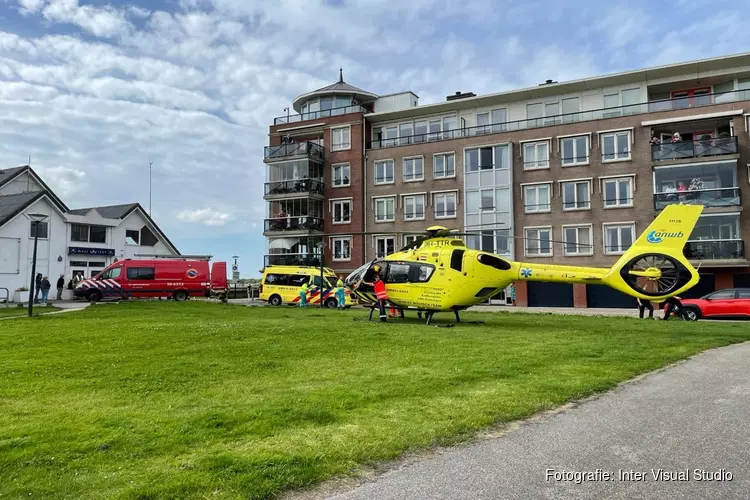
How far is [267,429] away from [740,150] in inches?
1498

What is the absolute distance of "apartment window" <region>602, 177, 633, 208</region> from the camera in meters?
38.0

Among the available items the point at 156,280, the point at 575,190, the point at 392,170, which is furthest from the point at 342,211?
the point at 575,190

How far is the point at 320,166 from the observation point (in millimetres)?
48281

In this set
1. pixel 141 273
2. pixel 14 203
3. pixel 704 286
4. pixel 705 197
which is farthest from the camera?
pixel 14 203

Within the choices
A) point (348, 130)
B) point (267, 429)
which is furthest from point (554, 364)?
point (348, 130)

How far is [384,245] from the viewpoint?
4497 cm

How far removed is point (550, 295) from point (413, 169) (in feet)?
46.5

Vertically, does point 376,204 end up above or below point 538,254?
above

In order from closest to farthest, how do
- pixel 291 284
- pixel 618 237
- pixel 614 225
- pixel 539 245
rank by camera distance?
1. pixel 291 284
2. pixel 618 237
3. pixel 614 225
4. pixel 539 245

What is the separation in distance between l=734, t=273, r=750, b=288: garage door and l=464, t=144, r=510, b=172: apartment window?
16.0 meters

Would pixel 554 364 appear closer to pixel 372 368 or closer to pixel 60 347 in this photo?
pixel 372 368

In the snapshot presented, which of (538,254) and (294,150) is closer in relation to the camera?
(538,254)

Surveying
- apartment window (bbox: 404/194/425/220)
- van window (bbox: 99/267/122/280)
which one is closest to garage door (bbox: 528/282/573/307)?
apartment window (bbox: 404/194/425/220)

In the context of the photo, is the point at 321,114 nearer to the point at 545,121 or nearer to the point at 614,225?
the point at 545,121
